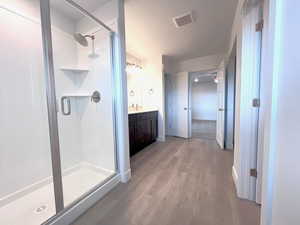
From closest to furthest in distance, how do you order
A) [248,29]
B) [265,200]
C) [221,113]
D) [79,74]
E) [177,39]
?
[265,200] < [248,29] < [79,74] < [177,39] < [221,113]

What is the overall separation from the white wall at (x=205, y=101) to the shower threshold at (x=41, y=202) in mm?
7702

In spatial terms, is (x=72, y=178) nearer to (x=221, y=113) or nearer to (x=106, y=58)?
(x=106, y=58)

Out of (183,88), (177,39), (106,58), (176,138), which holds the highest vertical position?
(177,39)

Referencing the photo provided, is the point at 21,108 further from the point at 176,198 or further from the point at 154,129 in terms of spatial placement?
the point at 154,129

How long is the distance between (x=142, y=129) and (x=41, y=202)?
2113 mm

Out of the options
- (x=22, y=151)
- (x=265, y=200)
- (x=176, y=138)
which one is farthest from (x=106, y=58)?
(x=176, y=138)

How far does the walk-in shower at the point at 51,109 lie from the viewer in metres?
Answer: 1.42

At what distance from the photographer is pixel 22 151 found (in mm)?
1811

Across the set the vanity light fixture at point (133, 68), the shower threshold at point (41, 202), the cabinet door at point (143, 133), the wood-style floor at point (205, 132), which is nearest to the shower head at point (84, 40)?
the vanity light fixture at point (133, 68)

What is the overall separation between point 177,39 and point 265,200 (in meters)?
3.01

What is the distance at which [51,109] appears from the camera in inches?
52.6

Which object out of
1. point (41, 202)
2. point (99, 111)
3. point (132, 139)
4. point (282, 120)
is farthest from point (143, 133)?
point (282, 120)

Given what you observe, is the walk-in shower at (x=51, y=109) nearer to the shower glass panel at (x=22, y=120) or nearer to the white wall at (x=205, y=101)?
the shower glass panel at (x=22, y=120)

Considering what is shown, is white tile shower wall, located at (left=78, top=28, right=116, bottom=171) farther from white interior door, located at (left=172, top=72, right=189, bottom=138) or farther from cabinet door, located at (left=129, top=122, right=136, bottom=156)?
white interior door, located at (left=172, top=72, right=189, bottom=138)
